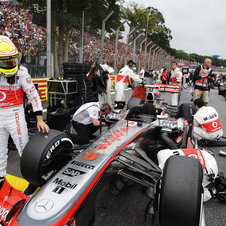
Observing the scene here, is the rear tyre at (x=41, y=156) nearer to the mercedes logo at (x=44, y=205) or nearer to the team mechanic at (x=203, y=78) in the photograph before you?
the mercedes logo at (x=44, y=205)

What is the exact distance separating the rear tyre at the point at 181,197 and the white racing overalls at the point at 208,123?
8.26ft

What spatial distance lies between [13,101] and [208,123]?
11.0 feet

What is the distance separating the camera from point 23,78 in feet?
7.95

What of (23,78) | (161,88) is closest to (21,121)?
(23,78)

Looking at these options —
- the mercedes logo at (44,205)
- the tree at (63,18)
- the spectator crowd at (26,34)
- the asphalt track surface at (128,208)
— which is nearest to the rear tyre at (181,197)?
the asphalt track surface at (128,208)

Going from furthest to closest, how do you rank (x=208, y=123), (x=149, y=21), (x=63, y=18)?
(x=149, y=21)
(x=63, y=18)
(x=208, y=123)

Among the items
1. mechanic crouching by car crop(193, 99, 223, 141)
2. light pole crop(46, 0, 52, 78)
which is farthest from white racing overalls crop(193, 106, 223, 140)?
light pole crop(46, 0, 52, 78)

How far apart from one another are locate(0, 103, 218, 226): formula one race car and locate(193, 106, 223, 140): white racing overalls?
1714 mm

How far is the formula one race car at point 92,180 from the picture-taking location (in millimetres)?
1538

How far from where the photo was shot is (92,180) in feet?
5.79

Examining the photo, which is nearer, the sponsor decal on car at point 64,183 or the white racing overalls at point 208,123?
the sponsor decal on car at point 64,183

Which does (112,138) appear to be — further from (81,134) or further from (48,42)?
(48,42)

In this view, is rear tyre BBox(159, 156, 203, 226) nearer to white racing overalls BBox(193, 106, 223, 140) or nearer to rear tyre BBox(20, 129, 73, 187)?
rear tyre BBox(20, 129, 73, 187)

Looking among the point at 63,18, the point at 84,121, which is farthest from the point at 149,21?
the point at 84,121
